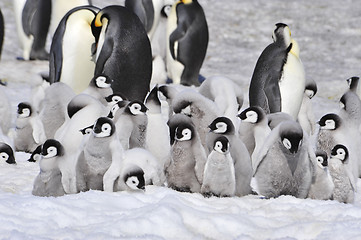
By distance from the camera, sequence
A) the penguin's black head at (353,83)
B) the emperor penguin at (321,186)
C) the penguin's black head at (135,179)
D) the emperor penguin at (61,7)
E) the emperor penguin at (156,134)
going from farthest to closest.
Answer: the emperor penguin at (61,7) → the penguin's black head at (353,83) → the emperor penguin at (156,134) → the emperor penguin at (321,186) → the penguin's black head at (135,179)

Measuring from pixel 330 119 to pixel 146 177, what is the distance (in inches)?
78.7

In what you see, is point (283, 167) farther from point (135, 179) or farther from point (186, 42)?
point (186, 42)

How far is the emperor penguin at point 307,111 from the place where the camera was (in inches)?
324

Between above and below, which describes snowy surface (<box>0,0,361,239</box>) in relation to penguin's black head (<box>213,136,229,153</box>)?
below

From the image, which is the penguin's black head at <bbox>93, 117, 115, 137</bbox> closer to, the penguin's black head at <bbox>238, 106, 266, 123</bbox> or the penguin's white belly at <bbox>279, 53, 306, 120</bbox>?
the penguin's black head at <bbox>238, 106, 266, 123</bbox>

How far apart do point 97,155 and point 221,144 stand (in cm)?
79

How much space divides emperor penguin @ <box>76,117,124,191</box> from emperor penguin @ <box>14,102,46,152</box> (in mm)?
1784

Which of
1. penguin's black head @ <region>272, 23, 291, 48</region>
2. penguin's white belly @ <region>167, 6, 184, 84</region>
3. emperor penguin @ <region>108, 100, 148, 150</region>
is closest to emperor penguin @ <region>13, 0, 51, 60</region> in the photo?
penguin's white belly @ <region>167, 6, 184, 84</region>

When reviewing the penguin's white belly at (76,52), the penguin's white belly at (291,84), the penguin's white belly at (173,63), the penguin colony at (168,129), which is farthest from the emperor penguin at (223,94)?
the penguin's white belly at (173,63)

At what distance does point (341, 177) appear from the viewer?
5.03 metres

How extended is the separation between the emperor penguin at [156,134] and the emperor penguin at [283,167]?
969mm

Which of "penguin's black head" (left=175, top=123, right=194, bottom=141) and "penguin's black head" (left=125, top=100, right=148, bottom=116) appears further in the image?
"penguin's black head" (left=125, top=100, right=148, bottom=116)

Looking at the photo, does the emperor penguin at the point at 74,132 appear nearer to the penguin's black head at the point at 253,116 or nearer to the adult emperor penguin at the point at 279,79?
the penguin's black head at the point at 253,116

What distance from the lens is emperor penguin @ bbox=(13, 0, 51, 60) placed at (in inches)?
492
